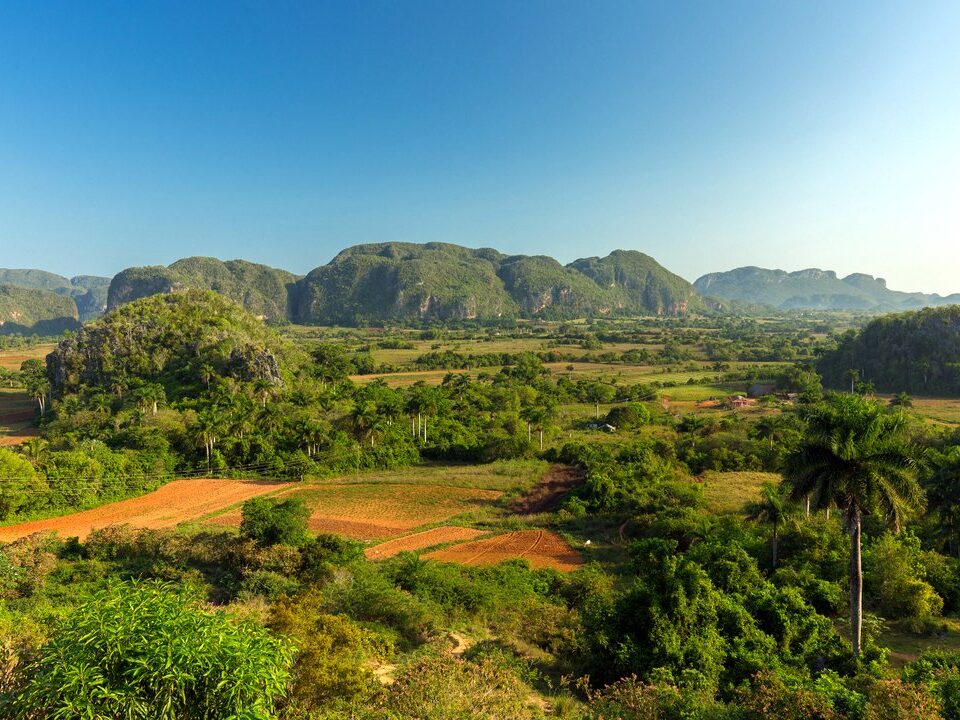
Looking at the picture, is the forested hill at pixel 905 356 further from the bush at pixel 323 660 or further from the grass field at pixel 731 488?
the bush at pixel 323 660

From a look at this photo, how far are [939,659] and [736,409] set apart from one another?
48.7 m

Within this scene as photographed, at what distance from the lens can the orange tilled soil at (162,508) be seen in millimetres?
25188

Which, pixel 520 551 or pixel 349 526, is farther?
pixel 349 526

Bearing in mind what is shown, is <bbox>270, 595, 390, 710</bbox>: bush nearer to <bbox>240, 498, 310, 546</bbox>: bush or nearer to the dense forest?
the dense forest

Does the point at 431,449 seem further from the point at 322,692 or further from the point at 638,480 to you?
the point at 322,692

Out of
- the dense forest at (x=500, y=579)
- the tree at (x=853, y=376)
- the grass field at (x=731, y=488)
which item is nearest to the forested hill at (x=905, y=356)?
the tree at (x=853, y=376)

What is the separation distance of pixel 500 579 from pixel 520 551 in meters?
5.32

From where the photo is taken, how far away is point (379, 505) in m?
28.6

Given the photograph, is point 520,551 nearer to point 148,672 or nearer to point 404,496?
point 404,496

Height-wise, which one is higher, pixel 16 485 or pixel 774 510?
pixel 774 510

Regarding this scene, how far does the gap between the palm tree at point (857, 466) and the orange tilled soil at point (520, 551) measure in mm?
10561

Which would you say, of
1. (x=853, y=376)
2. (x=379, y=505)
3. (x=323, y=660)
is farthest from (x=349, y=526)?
(x=853, y=376)

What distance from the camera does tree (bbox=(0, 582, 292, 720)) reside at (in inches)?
225

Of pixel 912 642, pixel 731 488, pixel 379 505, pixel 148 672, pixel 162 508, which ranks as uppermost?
pixel 148 672
